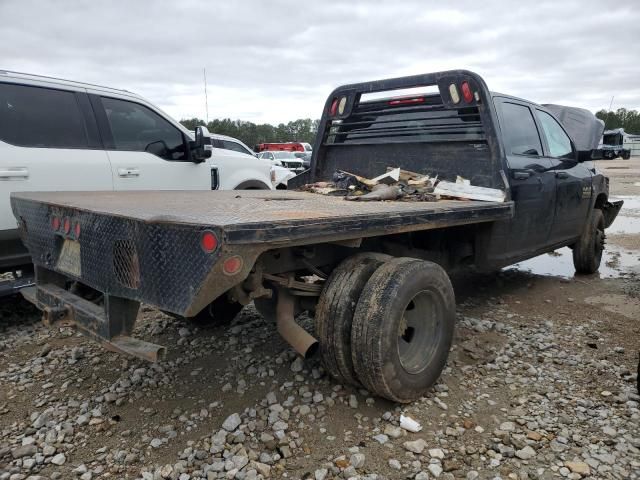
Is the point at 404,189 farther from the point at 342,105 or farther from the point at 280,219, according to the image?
the point at 280,219

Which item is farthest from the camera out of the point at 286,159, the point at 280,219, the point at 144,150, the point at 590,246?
the point at 286,159

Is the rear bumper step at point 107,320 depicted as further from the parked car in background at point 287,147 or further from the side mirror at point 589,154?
the parked car in background at point 287,147

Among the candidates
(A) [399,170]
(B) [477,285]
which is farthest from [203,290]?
(B) [477,285]

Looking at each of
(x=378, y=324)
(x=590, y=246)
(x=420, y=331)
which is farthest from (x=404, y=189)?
(x=590, y=246)

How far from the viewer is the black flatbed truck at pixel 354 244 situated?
2.18m

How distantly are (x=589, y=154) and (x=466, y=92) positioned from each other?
6.44ft

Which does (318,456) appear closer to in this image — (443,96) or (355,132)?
(443,96)

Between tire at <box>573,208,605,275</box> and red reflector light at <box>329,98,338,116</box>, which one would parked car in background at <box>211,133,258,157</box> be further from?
tire at <box>573,208,605,275</box>

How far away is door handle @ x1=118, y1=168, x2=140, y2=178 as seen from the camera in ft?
15.6

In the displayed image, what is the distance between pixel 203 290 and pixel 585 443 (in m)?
2.01

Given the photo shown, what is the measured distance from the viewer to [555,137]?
5371mm

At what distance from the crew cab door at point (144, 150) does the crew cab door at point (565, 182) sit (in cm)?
355

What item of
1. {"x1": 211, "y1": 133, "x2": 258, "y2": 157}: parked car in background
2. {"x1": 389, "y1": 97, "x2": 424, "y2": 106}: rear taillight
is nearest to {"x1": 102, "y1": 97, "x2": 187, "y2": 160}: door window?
A: {"x1": 389, "y1": 97, "x2": 424, "y2": 106}: rear taillight

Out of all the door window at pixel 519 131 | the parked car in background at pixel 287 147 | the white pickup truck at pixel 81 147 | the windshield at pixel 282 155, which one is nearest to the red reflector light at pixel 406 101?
the door window at pixel 519 131
